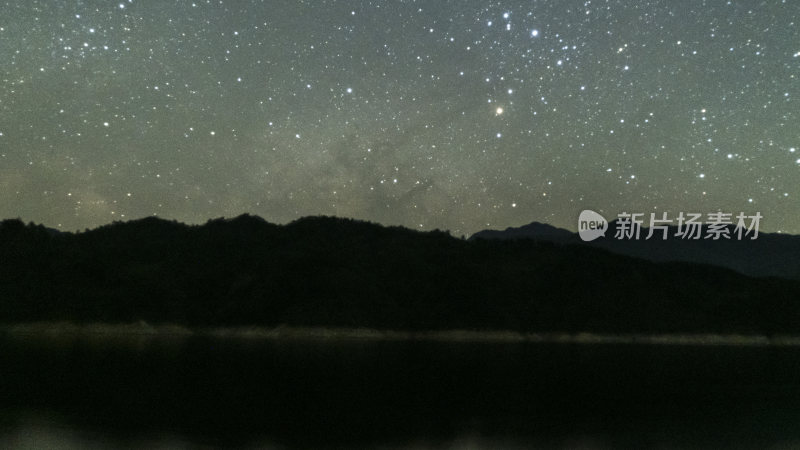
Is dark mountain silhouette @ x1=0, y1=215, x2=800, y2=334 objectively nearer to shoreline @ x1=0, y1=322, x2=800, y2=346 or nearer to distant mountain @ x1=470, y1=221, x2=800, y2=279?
shoreline @ x1=0, y1=322, x2=800, y2=346

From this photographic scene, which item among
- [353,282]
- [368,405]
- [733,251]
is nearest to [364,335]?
[353,282]

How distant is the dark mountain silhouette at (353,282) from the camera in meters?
48.4

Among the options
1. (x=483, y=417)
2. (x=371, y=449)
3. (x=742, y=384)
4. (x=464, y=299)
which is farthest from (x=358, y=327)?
(x=371, y=449)

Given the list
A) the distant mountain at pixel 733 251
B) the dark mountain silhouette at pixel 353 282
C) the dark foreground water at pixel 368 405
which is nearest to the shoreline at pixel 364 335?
the dark mountain silhouette at pixel 353 282

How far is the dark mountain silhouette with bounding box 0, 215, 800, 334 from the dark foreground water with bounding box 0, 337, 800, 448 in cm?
2475

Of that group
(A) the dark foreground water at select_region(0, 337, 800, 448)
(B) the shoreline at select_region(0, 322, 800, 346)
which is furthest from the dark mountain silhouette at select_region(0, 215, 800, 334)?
(A) the dark foreground water at select_region(0, 337, 800, 448)

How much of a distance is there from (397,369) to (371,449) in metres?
13.2

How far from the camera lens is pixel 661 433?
12.0m

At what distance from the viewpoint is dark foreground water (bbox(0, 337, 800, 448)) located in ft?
34.3

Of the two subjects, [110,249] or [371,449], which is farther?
[110,249]

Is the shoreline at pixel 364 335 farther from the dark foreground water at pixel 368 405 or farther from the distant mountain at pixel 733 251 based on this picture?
the distant mountain at pixel 733 251

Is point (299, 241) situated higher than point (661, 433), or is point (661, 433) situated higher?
point (299, 241)

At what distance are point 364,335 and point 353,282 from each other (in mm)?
6361

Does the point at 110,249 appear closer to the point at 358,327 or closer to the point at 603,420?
the point at 358,327
